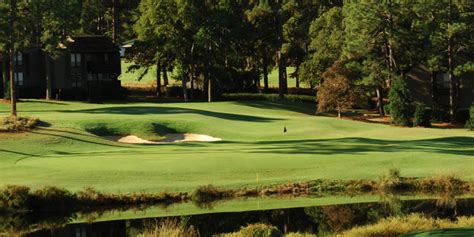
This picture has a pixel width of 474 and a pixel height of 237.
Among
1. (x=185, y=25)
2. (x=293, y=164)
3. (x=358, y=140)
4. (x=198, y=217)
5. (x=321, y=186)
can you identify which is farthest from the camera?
(x=185, y=25)

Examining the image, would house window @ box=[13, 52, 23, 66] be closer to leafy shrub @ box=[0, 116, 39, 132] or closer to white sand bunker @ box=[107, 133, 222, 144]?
leafy shrub @ box=[0, 116, 39, 132]

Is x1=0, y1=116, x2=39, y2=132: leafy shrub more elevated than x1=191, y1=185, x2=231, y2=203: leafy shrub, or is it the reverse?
x1=0, y1=116, x2=39, y2=132: leafy shrub

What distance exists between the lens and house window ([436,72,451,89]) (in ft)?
263

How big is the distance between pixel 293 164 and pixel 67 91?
186 feet

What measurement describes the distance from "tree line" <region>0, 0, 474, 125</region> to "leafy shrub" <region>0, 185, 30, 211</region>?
33.4 meters

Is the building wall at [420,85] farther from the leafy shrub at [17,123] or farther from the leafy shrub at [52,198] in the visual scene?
the leafy shrub at [52,198]

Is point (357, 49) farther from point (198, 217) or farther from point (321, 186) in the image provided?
point (198, 217)

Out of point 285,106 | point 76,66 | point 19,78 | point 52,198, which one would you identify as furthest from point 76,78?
point 52,198

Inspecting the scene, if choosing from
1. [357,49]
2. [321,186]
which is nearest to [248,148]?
[321,186]

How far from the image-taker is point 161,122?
5791 cm

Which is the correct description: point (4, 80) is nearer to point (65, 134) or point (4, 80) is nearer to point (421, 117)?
point (65, 134)

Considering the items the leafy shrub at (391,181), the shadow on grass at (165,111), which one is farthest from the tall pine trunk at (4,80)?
the leafy shrub at (391,181)

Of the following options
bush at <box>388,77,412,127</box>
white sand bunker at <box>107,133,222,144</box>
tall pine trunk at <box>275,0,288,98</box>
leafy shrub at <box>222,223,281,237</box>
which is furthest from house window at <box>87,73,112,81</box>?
leafy shrub at <box>222,223,281,237</box>

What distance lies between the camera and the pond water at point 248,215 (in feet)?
86.6
